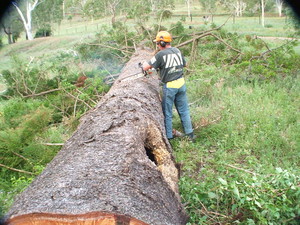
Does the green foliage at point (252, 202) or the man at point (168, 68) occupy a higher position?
the man at point (168, 68)

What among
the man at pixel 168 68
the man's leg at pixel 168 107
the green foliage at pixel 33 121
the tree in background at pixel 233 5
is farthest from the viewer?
the tree in background at pixel 233 5

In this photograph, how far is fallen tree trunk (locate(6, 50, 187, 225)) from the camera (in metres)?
1.73

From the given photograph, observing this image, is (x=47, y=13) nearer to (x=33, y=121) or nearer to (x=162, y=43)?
(x=33, y=121)

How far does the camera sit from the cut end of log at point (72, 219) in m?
1.69

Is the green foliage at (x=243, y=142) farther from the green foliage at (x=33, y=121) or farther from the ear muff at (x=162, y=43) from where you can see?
the green foliage at (x=33, y=121)

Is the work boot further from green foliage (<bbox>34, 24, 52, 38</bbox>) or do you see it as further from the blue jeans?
green foliage (<bbox>34, 24, 52, 38</bbox>)

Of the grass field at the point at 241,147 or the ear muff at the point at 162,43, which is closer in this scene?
the grass field at the point at 241,147

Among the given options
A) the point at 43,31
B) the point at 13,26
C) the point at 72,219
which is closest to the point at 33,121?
the point at 72,219

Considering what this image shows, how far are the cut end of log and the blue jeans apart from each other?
2.81 metres

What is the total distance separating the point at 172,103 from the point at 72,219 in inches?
120

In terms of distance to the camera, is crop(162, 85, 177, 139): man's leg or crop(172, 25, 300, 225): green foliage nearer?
crop(172, 25, 300, 225): green foliage

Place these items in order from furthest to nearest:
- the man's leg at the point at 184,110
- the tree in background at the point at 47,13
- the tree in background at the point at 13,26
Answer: the tree in background at the point at 47,13 → the tree in background at the point at 13,26 → the man's leg at the point at 184,110

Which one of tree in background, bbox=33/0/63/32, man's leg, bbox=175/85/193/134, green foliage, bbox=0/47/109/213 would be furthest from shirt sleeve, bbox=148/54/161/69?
tree in background, bbox=33/0/63/32

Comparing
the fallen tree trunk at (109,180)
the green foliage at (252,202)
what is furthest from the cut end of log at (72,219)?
the green foliage at (252,202)
